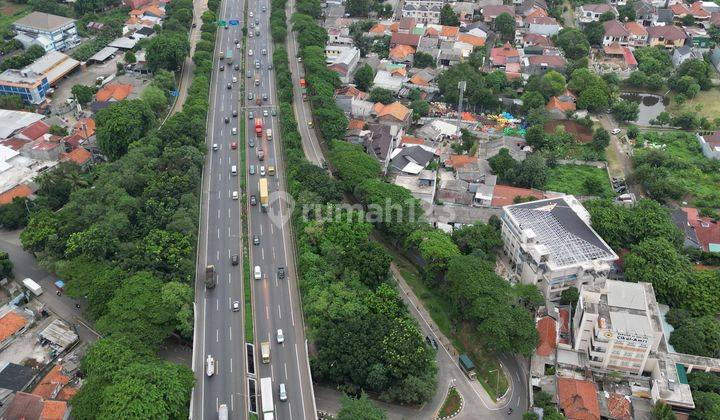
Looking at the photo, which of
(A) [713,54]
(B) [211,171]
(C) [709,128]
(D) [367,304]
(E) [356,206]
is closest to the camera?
(D) [367,304]

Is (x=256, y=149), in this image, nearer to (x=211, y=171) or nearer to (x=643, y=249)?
(x=211, y=171)

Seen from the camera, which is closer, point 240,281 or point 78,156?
point 240,281

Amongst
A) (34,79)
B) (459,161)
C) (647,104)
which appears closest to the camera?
(459,161)

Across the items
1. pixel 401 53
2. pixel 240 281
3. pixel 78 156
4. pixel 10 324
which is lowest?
pixel 10 324

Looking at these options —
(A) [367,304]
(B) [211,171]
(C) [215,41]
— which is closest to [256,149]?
(B) [211,171]

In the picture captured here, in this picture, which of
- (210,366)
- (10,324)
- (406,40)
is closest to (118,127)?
(10,324)

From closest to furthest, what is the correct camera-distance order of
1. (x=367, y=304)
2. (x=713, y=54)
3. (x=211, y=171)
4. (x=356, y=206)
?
(x=367, y=304), (x=356, y=206), (x=211, y=171), (x=713, y=54)

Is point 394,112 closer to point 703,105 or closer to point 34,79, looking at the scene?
point 703,105
